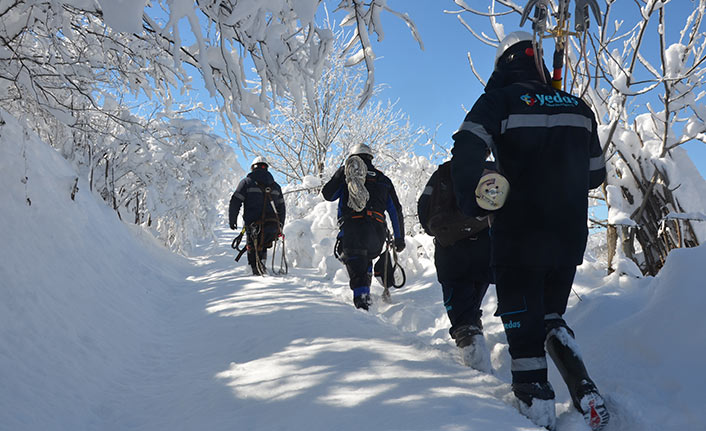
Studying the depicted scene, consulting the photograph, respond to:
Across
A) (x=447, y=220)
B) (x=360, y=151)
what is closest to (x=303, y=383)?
(x=447, y=220)

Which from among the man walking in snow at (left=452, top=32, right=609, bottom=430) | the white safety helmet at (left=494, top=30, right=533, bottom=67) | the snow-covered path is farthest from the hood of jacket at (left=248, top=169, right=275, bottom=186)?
the man walking in snow at (left=452, top=32, right=609, bottom=430)

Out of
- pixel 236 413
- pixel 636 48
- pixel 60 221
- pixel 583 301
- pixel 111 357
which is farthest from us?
pixel 60 221

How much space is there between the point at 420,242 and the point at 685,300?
16.2 ft

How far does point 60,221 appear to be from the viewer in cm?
327

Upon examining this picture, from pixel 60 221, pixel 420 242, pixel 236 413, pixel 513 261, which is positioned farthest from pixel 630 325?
pixel 420 242

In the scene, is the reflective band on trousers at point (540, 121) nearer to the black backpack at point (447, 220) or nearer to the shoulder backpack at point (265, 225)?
the black backpack at point (447, 220)

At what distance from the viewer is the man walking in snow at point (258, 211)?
6.78m

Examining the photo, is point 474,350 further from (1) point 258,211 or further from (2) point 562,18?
(1) point 258,211

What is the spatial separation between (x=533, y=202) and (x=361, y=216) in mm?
2792

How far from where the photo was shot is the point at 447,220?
286cm

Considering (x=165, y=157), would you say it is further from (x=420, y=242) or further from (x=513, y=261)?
(x=513, y=261)

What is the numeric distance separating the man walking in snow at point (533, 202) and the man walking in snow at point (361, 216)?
259cm

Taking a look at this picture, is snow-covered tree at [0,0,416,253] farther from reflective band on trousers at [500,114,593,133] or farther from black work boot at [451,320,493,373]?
black work boot at [451,320,493,373]

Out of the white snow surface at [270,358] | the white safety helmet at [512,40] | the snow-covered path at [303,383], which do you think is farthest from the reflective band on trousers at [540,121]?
the snow-covered path at [303,383]
